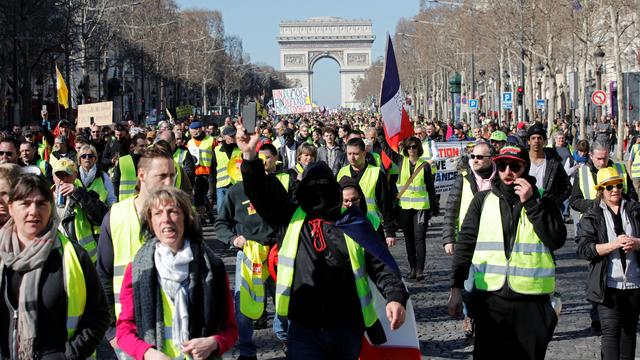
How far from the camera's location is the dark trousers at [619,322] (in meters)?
6.95

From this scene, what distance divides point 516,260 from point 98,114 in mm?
16998

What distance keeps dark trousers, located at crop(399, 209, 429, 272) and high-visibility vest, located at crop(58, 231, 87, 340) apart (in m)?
7.22

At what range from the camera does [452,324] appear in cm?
943

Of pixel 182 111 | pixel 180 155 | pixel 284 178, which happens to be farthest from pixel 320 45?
pixel 284 178

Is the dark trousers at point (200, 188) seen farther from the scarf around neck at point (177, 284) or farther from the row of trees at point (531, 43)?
the row of trees at point (531, 43)

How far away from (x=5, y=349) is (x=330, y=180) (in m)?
1.67

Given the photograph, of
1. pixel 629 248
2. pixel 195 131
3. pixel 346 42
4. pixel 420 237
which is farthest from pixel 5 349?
pixel 346 42

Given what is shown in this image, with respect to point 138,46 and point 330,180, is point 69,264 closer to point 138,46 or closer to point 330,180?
point 330,180

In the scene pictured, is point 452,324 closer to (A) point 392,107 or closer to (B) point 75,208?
(A) point 392,107

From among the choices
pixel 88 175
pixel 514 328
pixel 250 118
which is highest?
pixel 250 118

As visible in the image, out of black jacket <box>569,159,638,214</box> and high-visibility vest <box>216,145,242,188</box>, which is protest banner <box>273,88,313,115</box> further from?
black jacket <box>569,159,638,214</box>

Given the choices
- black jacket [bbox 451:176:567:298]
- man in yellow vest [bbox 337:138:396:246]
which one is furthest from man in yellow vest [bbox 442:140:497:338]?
black jacket [bbox 451:176:567:298]

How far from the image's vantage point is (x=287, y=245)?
17.5 feet

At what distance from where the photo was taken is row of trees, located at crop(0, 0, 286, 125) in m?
37.1
